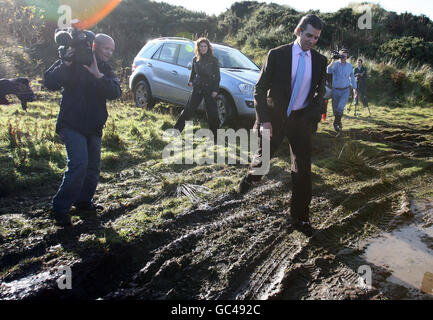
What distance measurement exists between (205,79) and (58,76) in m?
3.84

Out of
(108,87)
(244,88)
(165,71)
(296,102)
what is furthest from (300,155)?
(165,71)

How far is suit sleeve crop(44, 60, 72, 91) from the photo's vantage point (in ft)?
11.9

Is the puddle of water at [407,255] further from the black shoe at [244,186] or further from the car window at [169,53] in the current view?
the car window at [169,53]

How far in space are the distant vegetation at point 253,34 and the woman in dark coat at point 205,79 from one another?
6825 millimetres

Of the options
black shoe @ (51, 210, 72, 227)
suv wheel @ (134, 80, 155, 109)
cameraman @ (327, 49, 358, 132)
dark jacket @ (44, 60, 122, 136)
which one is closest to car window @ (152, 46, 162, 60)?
suv wheel @ (134, 80, 155, 109)

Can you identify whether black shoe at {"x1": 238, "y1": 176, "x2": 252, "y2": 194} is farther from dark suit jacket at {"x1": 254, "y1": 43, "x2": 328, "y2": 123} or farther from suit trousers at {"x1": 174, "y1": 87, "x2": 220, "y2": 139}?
suit trousers at {"x1": 174, "y1": 87, "x2": 220, "y2": 139}

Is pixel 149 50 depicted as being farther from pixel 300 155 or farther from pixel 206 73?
pixel 300 155

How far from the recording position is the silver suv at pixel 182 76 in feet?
26.8

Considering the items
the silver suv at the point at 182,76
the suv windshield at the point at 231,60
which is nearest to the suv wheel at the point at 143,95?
the silver suv at the point at 182,76

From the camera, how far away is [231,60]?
9.08 m

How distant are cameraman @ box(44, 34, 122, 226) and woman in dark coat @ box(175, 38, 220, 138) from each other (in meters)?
3.39

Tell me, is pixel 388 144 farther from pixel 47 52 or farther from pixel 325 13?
pixel 325 13

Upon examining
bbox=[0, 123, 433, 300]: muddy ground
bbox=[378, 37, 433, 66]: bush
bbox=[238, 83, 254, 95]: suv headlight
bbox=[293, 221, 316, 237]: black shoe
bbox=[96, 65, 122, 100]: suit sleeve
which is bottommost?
bbox=[0, 123, 433, 300]: muddy ground
